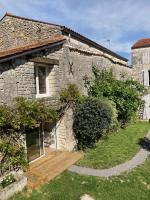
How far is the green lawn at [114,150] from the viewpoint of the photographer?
425 inches

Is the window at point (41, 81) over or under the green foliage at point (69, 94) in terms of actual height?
over

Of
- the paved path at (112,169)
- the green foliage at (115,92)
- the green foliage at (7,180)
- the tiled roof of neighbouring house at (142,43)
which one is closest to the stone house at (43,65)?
the green foliage at (115,92)

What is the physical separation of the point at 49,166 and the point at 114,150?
3802 millimetres

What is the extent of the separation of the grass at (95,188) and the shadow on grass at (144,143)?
150 inches

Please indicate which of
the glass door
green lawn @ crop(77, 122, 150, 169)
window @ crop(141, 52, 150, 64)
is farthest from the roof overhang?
window @ crop(141, 52, 150, 64)

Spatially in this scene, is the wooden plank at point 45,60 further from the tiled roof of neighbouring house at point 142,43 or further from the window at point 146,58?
the tiled roof of neighbouring house at point 142,43

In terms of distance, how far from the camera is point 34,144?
1123cm

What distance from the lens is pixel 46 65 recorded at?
1143 centimetres

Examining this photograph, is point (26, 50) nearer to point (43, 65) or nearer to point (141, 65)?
→ point (43, 65)

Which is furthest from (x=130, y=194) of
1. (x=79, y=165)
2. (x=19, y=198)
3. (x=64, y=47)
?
(x=64, y=47)

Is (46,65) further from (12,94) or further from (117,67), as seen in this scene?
(117,67)

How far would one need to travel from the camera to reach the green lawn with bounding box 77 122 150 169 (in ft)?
35.4

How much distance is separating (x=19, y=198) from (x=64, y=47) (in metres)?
7.43

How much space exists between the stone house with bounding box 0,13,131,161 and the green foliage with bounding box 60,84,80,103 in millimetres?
250
